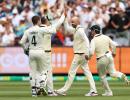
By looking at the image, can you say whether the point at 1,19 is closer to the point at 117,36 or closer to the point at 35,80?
the point at 117,36

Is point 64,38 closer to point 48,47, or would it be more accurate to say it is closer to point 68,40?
point 68,40

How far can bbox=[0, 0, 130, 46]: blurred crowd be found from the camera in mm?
29141

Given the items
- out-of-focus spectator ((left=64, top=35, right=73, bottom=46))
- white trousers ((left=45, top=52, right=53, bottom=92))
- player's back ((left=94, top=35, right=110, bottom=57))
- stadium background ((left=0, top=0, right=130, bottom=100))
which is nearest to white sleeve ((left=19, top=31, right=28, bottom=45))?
white trousers ((left=45, top=52, right=53, bottom=92))

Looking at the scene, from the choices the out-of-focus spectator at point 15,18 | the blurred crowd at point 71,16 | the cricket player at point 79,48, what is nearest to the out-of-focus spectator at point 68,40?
the blurred crowd at point 71,16

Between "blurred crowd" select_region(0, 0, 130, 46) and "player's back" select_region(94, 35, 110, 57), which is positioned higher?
"blurred crowd" select_region(0, 0, 130, 46)

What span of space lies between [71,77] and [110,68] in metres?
1.22

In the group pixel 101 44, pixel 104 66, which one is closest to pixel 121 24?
pixel 101 44

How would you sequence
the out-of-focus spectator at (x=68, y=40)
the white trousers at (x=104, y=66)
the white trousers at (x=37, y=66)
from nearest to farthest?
1. the white trousers at (x=37, y=66)
2. the white trousers at (x=104, y=66)
3. the out-of-focus spectator at (x=68, y=40)

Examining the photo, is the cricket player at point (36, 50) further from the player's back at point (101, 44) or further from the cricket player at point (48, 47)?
the player's back at point (101, 44)

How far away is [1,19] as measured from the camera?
98.8ft

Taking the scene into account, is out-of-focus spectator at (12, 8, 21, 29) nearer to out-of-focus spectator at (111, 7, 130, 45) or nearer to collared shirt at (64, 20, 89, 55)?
out-of-focus spectator at (111, 7, 130, 45)

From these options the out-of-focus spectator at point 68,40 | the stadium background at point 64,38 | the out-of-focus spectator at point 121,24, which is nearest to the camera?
the out-of-focus spectator at point 121,24

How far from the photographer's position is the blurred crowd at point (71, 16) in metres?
29.1

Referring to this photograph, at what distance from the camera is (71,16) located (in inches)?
1168
